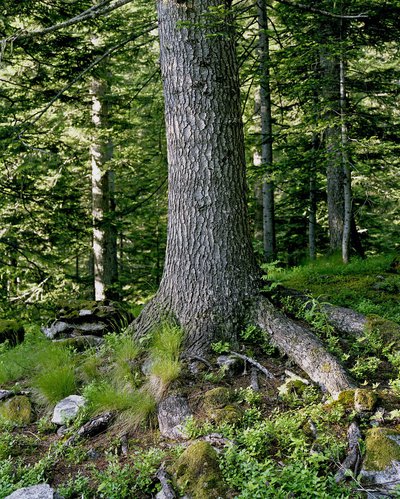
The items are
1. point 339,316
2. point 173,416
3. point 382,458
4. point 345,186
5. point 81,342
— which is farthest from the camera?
point 345,186

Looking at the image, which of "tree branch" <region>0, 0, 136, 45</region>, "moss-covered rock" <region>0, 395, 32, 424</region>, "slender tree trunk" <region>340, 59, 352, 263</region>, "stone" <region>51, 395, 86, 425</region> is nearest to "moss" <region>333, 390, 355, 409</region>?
"stone" <region>51, 395, 86, 425</region>

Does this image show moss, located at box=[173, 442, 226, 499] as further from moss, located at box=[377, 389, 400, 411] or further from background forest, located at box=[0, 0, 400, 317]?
background forest, located at box=[0, 0, 400, 317]

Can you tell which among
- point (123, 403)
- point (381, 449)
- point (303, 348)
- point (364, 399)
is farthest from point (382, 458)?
point (123, 403)

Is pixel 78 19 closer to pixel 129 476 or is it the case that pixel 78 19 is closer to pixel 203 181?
pixel 203 181

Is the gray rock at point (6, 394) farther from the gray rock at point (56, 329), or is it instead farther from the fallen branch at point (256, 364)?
the fallen branch at point (256, 364)

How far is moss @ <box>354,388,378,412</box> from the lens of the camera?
327 cm

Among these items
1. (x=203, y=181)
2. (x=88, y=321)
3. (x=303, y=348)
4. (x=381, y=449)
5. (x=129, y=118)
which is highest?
(x=129, y=118)

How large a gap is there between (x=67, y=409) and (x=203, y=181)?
2598 mm

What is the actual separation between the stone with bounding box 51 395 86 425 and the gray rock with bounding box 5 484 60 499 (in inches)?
37.7

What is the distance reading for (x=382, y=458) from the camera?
2.82m

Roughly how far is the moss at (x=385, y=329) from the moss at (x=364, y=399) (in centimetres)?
107

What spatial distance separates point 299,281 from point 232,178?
3.75 meters

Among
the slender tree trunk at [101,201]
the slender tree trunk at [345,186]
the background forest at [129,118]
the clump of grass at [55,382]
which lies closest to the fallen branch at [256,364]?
the clump of grass at [55,382]

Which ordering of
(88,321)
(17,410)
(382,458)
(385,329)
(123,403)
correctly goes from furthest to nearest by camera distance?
(88,321), (385,329), (17,410), (123,403), (382,458)
